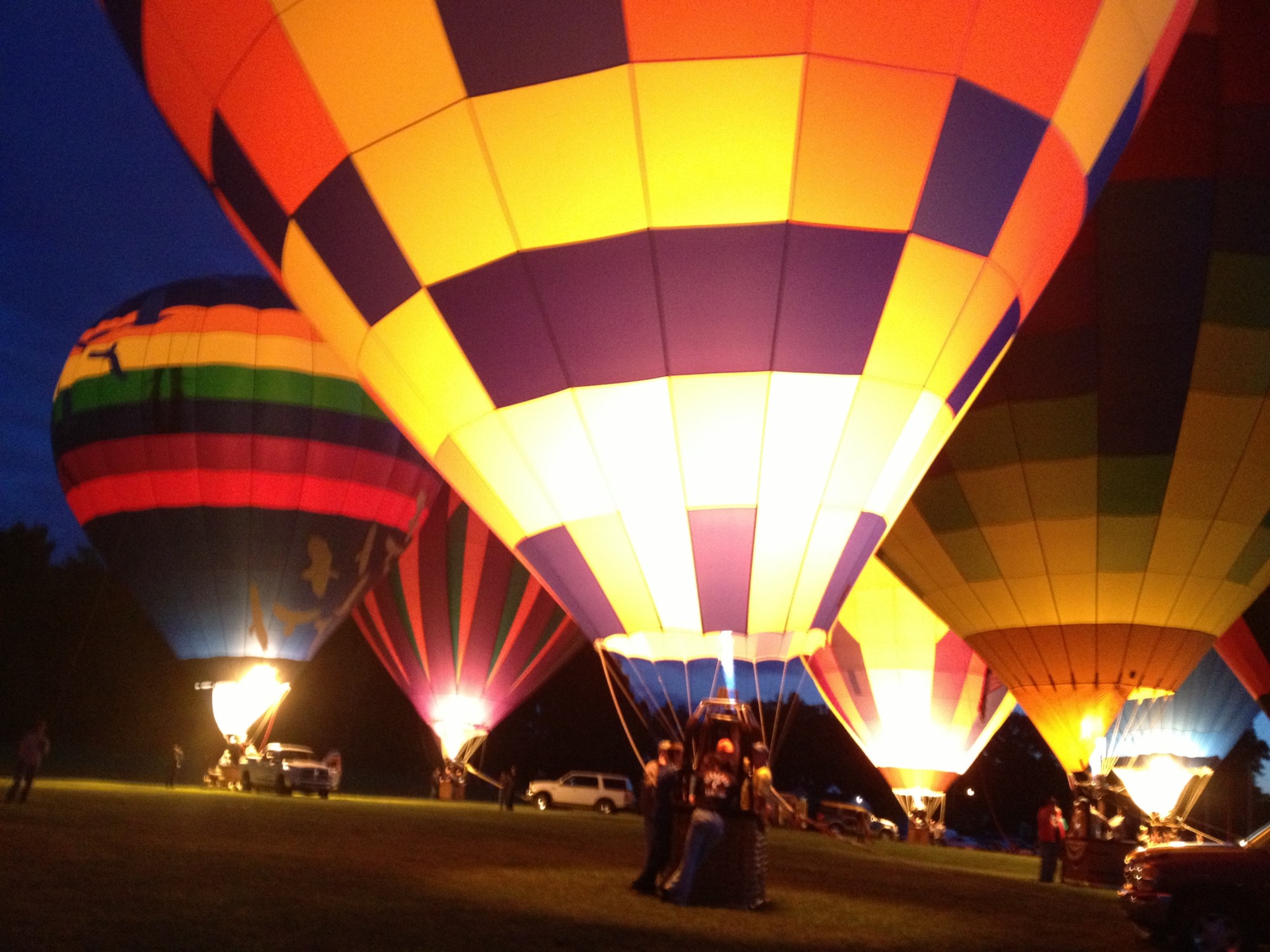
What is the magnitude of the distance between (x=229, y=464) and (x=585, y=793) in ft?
33.2

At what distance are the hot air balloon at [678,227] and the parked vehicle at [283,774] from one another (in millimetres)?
11808

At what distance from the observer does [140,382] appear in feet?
53.4

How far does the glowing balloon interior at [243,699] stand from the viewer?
16.2 meters

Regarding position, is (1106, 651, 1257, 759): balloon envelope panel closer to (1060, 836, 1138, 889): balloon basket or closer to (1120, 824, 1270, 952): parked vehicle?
(1060, 836, 1138, 889): balloon basket

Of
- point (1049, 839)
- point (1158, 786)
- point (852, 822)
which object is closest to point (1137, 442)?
point (1049, 839)

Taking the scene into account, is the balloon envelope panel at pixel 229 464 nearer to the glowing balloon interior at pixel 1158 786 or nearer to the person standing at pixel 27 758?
the person standing at pixel 27 758

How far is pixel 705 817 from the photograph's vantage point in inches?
251

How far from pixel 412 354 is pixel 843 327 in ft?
8.36

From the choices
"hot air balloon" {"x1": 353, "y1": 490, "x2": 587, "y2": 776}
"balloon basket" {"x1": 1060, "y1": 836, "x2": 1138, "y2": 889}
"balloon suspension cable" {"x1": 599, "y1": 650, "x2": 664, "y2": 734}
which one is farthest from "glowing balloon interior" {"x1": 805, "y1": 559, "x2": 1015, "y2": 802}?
"balloon suspension cable" {"x1": 599, "y1": 650, "x2": 664, "y2": 734}

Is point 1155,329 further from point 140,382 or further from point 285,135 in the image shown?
point 140,382

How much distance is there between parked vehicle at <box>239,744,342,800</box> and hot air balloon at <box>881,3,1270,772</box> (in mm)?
9933

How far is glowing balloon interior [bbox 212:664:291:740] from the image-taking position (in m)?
16.2

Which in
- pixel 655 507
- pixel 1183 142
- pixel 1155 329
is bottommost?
pixel 655 507

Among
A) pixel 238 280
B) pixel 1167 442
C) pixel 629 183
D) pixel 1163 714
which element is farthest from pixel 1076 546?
pixel 238 280
